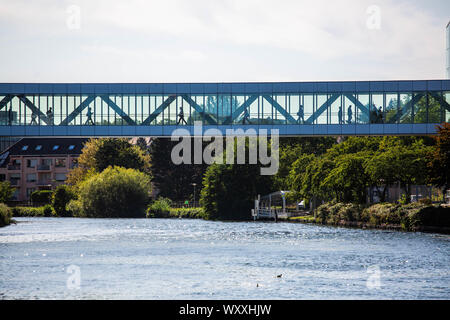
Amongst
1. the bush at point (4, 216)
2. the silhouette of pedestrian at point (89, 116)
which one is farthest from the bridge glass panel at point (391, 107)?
the bush at point (4, 216)

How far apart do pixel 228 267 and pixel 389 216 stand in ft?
98.7

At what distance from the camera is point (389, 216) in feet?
230

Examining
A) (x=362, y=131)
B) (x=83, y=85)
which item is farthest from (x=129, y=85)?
(x=362, y=131)

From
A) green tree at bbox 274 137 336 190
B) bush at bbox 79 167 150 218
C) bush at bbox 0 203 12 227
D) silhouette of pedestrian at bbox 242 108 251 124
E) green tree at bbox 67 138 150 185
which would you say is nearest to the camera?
silhouette of pedestrian at bbox 242 108 251 124

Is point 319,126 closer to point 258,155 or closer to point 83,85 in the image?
point 83,85

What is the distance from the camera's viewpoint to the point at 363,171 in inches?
3081

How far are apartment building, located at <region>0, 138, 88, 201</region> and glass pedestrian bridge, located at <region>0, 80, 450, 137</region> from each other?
9200 centimetres

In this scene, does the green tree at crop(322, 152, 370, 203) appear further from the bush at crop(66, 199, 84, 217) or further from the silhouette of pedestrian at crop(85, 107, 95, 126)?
the bush at crop(66, 199, 84, 217)

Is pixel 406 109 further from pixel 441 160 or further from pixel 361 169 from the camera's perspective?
pixel 361 169

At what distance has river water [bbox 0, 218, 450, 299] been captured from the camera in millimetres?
34562

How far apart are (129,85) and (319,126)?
15294 millimetres

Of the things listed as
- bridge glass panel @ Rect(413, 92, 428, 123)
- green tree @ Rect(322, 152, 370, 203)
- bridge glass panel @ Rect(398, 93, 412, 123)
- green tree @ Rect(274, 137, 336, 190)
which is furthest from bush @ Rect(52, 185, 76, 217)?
bridge glass panel @ Rect(413, 92, 428, 123)

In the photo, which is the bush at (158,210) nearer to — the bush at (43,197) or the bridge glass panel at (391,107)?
the bush at (43,197)

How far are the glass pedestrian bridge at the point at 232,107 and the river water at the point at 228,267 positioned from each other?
8.39 m
